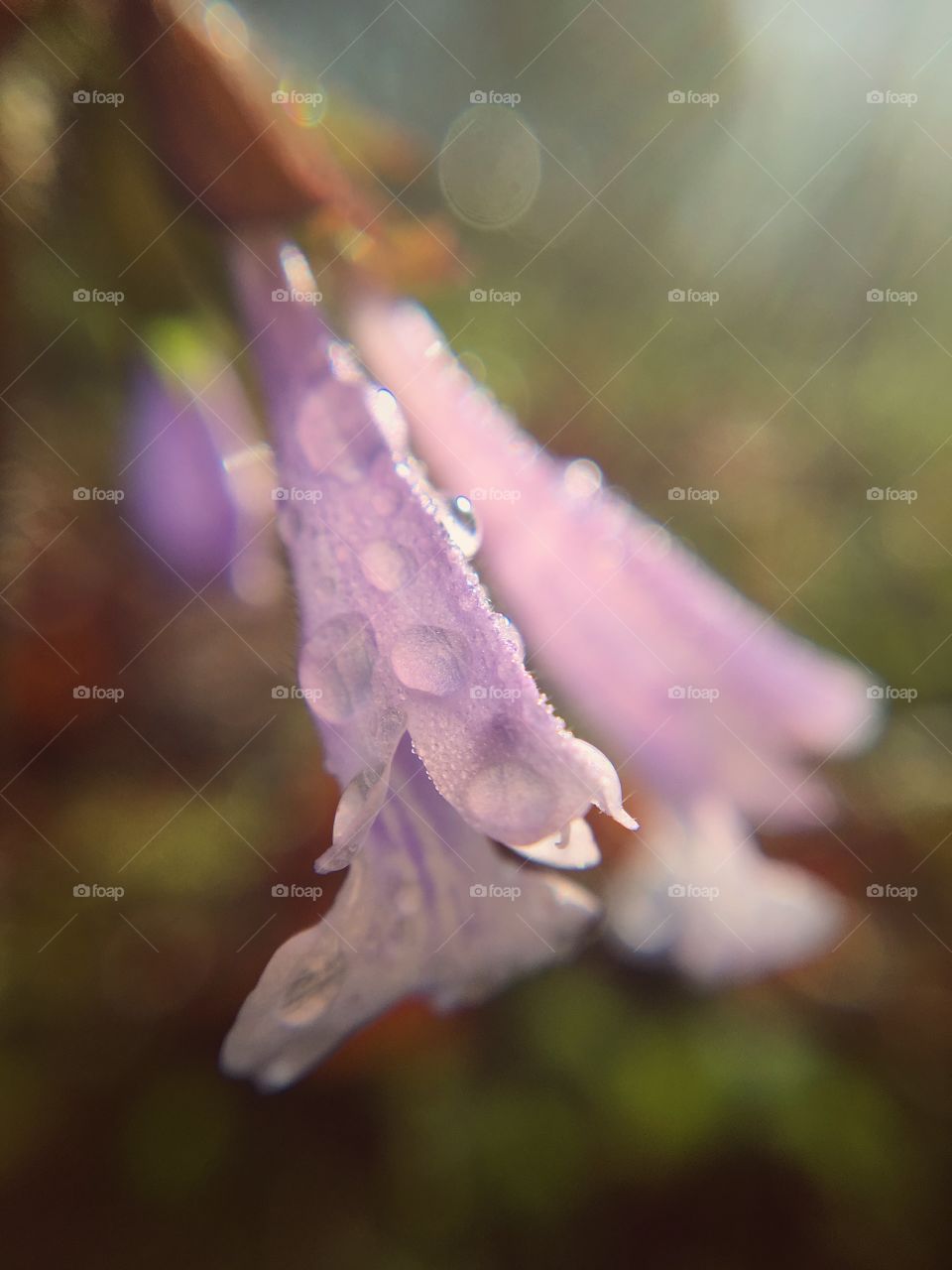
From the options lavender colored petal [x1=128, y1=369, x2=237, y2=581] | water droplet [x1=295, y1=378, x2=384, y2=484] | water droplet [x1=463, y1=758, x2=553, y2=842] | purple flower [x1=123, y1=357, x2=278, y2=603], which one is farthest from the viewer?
lavender colored petal [x1=128, y1=369, x2=237, y2=581]

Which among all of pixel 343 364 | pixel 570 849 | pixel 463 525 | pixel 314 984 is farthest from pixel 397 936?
pixel 343 364

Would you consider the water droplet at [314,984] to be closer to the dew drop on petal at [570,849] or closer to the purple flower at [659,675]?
the dew drop on petal at [570,849]

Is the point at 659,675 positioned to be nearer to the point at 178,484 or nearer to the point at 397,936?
the point at 397,936

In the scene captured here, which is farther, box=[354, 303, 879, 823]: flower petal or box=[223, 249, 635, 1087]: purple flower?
box=[354, 303, 879, 823]: flower petal

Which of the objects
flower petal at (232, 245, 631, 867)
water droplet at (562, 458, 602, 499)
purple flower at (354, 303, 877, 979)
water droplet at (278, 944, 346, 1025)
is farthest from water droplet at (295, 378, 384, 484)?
water droplet at (278, 944, 346, 1025)

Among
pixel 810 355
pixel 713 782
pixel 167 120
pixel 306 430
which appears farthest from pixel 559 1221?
pixel 810 355

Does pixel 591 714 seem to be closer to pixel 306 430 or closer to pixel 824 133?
pixel 306 430

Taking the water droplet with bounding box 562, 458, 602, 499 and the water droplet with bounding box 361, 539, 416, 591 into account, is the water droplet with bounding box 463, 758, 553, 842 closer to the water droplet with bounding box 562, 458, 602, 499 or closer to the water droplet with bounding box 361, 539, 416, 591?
the water droplet with bounding box 361, 539, 416, 591
